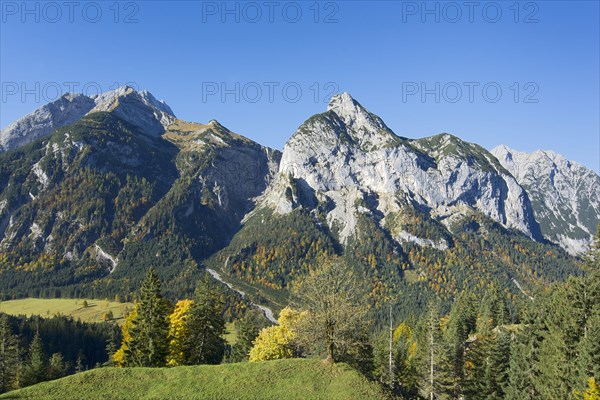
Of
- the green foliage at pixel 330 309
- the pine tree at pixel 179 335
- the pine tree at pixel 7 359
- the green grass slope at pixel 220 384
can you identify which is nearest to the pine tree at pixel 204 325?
the pine tree at pixel 179 335

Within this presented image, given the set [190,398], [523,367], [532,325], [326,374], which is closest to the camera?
[190,398]

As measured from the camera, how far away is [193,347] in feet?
214

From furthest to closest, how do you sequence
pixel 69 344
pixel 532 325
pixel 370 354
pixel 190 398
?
1. pixel 69 344
2. pixel 370 354
3. pixel 532 325
4. pixel 190 398

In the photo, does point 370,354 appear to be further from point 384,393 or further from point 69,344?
point 69,344

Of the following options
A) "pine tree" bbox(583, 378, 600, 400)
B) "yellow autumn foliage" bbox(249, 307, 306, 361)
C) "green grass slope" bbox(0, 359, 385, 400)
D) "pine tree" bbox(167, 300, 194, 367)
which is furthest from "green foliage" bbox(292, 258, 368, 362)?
"pine tree" bbox(167, 300, 194, 367)

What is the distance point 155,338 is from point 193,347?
28.9ft

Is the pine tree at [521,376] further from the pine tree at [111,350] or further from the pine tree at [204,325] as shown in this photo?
the pine tree at [111,350]

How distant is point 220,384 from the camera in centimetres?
4188

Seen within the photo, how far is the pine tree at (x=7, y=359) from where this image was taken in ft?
252

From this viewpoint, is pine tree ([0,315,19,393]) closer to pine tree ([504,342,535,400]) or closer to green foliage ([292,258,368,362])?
green foliage ([292,258,368,362])

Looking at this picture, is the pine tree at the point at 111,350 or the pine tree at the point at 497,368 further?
the pine tree at the point at 111,350

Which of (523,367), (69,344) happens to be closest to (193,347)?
(523,367)

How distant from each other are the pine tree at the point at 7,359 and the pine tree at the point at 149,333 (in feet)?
117

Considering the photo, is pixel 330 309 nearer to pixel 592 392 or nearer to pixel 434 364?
pixel 592 392
